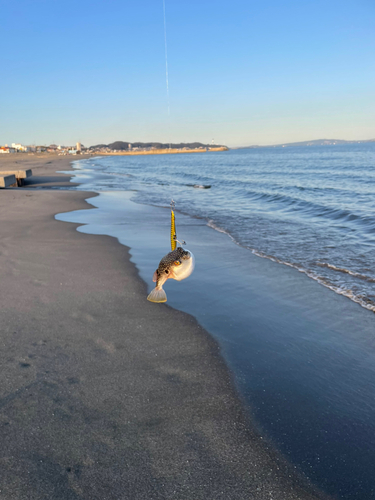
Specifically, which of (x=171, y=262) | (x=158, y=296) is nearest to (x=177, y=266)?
(x=171, y=262)

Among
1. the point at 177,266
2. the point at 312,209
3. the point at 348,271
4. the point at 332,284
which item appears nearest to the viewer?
the point at 177,266

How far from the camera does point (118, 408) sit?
3.76m

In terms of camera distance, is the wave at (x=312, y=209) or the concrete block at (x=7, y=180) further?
the concrete block at (x=7, y=180)

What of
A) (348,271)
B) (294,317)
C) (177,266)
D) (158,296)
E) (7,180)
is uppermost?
(177,266)

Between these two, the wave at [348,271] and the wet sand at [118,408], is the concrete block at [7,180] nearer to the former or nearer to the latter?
the wet sand at [118,408]

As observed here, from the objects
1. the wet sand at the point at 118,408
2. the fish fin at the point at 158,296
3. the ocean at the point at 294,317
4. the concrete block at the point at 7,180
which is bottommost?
the ocean at the point at 294,317

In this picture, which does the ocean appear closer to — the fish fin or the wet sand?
the wet sand

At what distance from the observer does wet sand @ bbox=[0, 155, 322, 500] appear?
293 centimetres

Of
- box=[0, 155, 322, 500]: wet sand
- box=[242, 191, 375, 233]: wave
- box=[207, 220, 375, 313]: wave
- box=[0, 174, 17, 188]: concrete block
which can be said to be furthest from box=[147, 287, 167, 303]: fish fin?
box=[0, 174, 17, 188]: concrete block

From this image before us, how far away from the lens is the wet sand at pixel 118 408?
293 centimetres

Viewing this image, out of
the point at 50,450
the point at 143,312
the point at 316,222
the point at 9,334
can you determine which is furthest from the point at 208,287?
the point at 316,222

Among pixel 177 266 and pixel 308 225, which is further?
pixel 308 225

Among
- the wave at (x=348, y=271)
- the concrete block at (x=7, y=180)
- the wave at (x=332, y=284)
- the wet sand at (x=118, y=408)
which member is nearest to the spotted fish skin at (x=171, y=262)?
the wet sand at (x=118, y=408)

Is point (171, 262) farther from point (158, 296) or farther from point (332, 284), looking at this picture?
point (332, 284)
